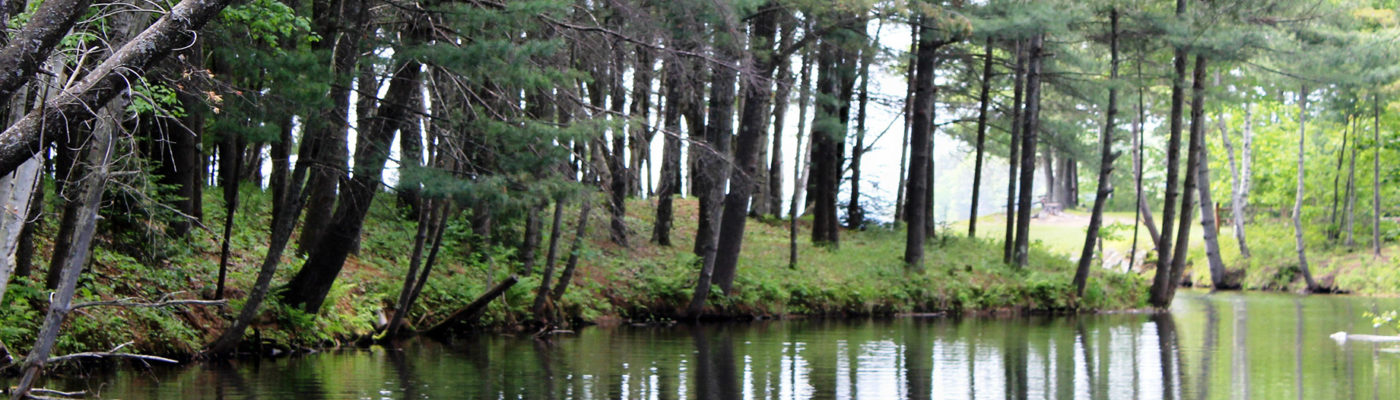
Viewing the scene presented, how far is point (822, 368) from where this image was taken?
1339 centimetres

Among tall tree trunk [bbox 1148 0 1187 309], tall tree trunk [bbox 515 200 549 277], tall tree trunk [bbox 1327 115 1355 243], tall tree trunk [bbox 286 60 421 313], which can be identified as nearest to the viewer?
tall tree trunk [bbox 286 60 421 313]

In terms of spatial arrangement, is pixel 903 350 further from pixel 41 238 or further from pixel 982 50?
pixel 982 50

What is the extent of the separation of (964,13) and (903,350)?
26.0 ft

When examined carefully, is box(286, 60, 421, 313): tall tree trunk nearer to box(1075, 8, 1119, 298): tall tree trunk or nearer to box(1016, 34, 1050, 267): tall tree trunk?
box(1075, 8, 1119, 298): tall tree trunk

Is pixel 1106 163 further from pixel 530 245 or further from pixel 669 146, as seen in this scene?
pixel 530 245

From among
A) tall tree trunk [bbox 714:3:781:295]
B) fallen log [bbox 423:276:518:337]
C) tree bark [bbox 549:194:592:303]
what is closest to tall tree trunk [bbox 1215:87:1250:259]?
tall tree trunk [bbox 714:3:781:295]

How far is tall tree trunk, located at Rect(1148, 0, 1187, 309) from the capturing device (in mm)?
24531

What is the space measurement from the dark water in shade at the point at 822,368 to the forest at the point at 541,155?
102 centimetres

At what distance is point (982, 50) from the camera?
99.9ft

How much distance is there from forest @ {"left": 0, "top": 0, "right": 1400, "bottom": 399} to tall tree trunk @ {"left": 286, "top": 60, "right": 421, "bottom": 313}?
41 mm

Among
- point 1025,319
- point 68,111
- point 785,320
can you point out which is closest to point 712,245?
point 785,320

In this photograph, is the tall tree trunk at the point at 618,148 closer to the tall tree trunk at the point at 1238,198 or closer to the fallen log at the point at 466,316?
the fallen log at the point at 466,316

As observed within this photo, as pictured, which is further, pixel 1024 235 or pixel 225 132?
pixel 1024 235

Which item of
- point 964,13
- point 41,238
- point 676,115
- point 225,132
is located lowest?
point 41,238
